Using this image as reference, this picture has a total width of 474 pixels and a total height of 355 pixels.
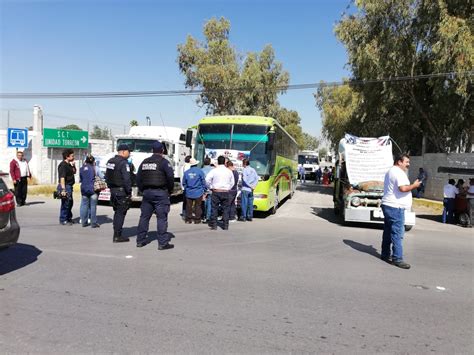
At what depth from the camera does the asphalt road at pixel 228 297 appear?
3.93 m

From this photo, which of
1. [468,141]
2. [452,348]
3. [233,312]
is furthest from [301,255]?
[468,141]

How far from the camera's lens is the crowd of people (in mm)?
7539

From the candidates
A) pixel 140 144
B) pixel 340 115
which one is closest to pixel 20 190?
pixel 140 144

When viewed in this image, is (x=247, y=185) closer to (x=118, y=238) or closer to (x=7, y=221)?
(x=118, y=238)

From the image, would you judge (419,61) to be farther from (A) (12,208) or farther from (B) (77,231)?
(A) (12,208)

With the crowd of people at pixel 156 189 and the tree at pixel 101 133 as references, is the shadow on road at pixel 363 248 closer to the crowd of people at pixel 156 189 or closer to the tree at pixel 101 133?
the crowd of people at pixel 156 189

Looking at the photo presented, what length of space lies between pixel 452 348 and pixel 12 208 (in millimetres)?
5622

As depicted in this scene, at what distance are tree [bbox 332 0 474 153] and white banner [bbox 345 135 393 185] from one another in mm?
7281

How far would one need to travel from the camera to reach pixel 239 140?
13.6m

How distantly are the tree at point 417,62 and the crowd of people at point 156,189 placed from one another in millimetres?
11523

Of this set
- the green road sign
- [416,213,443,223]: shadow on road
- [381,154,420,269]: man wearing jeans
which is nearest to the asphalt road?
[381,154,420,269]: man wearing jeans

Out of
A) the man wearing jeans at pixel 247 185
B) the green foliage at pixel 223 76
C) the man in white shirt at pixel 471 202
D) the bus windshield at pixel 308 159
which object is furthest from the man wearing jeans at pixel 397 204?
the bus windshield at pixel 308 159

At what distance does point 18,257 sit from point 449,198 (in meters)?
12.5

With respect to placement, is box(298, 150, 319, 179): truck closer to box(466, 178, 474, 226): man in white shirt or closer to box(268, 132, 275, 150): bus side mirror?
box(466, 178, 474, 226): man in white shirt
